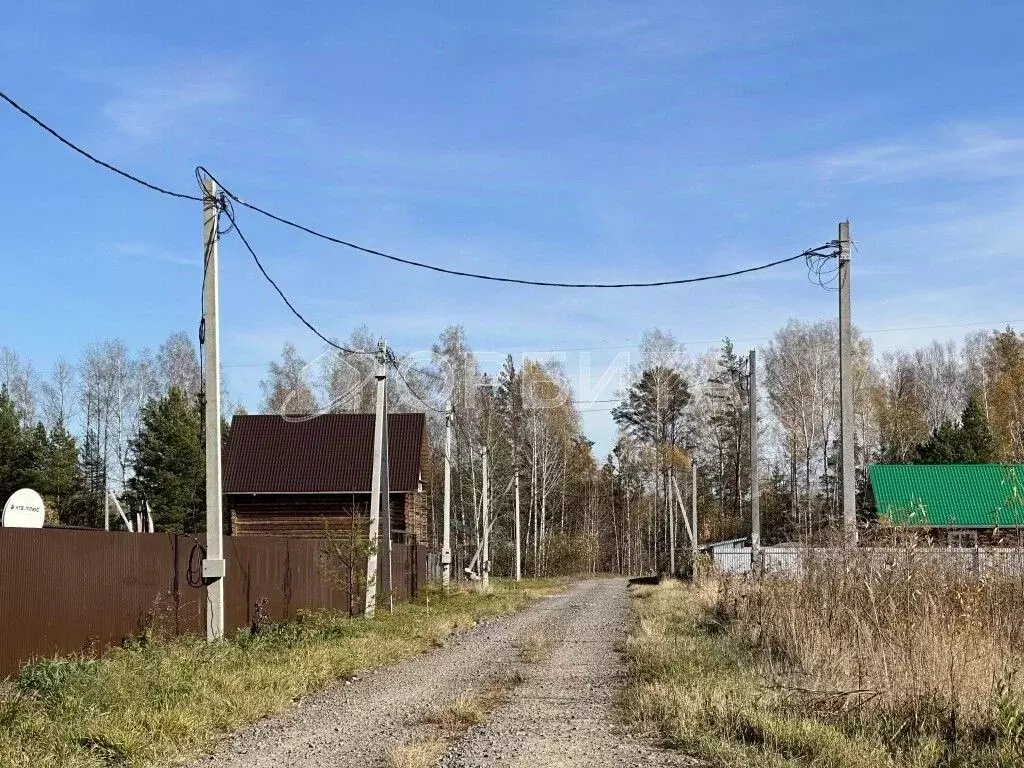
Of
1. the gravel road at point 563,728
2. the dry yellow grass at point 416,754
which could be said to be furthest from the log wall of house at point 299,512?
the dry yellow grass at point 416,754

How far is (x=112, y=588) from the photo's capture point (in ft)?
44.2

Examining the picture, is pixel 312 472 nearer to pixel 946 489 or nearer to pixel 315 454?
pixel 315 454

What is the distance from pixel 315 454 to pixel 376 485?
65.2ft

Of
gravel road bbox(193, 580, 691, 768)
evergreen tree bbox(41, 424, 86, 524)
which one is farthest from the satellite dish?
evergreen tree bbox(41, 424, 86, 524)

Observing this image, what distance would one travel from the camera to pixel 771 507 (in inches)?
2581

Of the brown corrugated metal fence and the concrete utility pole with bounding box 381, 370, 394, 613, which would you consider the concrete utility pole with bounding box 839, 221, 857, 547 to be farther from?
the concrete utility pole with bounding box 381, 370, 394, 613

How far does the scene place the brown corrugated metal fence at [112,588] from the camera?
449 inches

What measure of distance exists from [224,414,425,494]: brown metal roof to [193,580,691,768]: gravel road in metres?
25.1

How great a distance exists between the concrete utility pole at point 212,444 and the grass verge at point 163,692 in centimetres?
54

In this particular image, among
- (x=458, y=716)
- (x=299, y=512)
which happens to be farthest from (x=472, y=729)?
(x=299, y=512)

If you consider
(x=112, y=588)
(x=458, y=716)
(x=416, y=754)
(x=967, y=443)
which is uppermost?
(x=967, y=443)

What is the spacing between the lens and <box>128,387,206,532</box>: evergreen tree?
50531 millimetres

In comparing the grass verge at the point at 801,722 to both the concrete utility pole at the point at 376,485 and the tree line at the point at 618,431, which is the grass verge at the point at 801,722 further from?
the tree line at the point at 618,431

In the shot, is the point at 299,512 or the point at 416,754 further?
the point at 299,512
